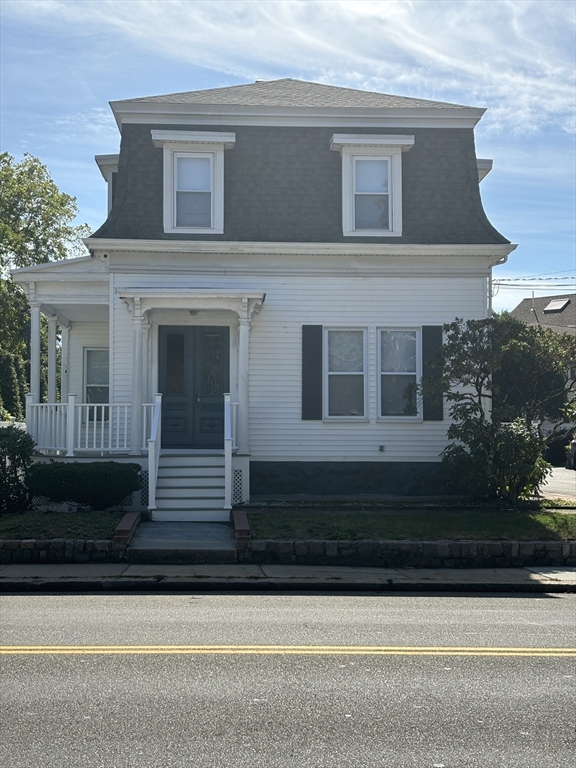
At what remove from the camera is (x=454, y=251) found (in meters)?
16.9

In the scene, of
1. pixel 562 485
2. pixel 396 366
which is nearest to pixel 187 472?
pixel 396 366

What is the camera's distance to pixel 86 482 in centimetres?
1426

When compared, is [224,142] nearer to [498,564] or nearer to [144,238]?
[144,238]

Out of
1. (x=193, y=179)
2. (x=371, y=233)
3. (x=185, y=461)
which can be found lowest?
(x=185, y=461)

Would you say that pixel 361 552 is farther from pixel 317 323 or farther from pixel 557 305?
pixel 557 305

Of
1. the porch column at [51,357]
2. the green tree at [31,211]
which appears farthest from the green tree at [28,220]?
the porch column at [51,357]

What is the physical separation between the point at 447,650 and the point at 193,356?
10835mm

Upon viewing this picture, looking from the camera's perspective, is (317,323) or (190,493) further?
(317,323)

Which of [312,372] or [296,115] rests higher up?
[296,115]

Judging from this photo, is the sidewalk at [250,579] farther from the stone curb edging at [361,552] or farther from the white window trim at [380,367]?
the white window trim at [380,367]

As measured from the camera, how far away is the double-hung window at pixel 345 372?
678 inches

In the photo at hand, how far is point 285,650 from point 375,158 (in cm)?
1236

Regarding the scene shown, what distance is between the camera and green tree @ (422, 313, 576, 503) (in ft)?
48.0

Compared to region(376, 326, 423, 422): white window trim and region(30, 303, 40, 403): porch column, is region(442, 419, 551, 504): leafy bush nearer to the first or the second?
region(376, 326, 423, 422): white window trim
